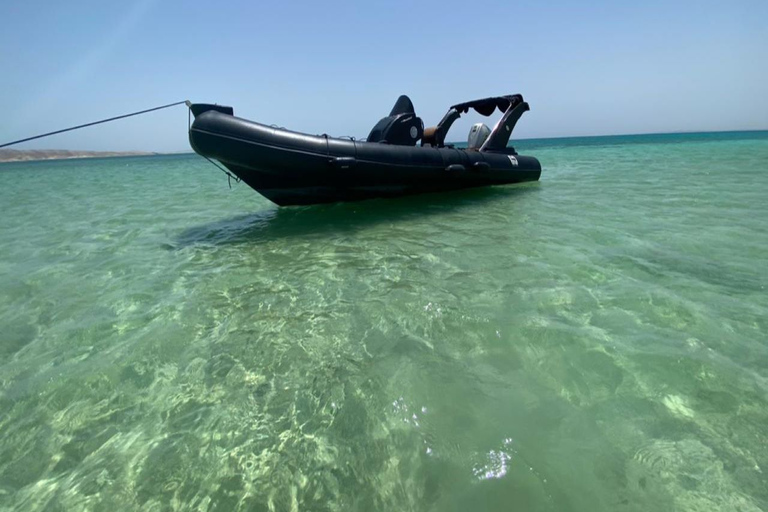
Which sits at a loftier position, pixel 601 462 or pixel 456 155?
pixel 456 155

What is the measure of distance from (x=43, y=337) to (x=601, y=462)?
13.4 ft

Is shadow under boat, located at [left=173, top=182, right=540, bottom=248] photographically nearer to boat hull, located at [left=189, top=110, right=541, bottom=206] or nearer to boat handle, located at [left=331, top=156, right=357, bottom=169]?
boat hull, located at [left=189, top=110, right=541, bottom=206]

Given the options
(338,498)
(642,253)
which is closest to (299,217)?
(642,253)

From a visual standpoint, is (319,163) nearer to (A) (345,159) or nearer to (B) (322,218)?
(A) (345,159)

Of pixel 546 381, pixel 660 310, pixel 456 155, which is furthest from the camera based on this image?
pixel 456 155

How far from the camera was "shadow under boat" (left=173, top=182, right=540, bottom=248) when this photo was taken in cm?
626

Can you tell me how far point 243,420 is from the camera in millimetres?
2150

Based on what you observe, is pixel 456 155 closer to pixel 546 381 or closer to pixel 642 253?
pixel 642 253

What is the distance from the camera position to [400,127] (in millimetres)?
8828

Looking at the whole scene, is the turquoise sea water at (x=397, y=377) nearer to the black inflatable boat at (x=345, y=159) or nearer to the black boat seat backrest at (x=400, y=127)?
the black inflatable boat at (x=345, y=159)

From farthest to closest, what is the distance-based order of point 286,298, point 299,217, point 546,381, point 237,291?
point 299,217 < point 237,291 < point 286,298 < point 546,381

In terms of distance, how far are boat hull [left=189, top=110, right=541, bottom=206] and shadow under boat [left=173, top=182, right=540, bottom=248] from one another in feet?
0.88

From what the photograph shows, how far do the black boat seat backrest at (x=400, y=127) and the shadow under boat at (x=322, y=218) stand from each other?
1.35 metres

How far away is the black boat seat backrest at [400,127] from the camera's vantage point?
8734 mm
